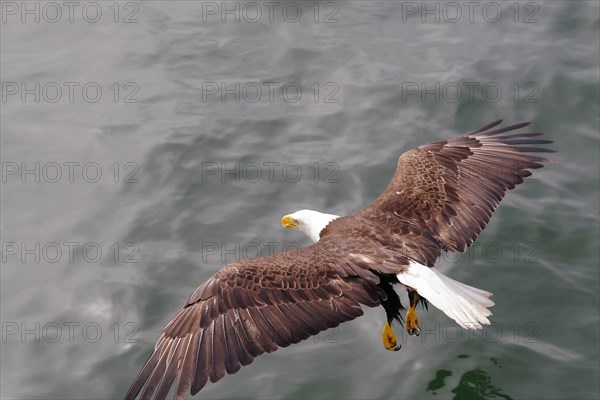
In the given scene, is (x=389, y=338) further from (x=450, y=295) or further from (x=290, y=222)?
(x=290, y=222)

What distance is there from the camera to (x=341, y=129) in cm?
1193

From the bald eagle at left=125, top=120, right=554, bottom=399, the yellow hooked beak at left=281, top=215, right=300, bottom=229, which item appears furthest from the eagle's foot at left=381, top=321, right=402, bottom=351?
the yellow hooked beak at left=281, top=215, right=300, bottom=229

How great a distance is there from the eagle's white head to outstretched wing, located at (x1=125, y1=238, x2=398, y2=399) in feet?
3.87

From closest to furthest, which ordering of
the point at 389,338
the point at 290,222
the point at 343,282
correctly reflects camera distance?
the point at 343,282
the point at 389,338
the point at 290,222

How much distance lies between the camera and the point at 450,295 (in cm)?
765

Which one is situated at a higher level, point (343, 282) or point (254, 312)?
point (343, 282)

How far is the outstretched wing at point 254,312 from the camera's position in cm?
724

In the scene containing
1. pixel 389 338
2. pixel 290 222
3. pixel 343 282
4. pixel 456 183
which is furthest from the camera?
pixel 290 222

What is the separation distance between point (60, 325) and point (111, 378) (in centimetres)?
99

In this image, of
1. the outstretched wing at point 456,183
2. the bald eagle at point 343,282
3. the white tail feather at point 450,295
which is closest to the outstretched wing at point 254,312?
the bald eagle at point 343,282

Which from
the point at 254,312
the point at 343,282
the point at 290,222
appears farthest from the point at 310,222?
the point at 254,312

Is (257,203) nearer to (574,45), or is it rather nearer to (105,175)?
(105,175)

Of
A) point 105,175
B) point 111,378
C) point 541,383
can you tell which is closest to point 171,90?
point 105,175

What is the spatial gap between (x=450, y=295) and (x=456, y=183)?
1.81 metres
